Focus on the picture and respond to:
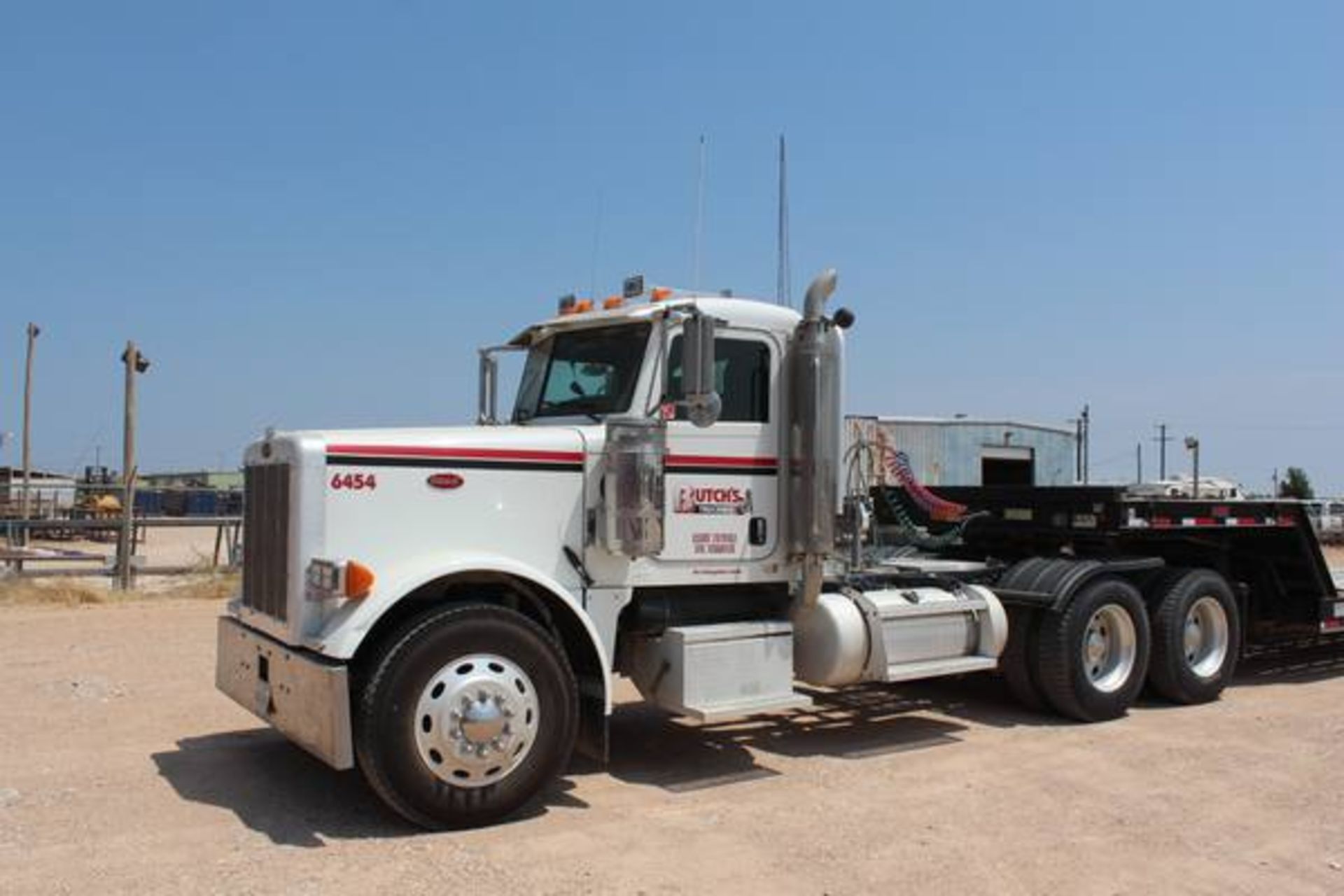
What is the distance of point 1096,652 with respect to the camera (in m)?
8.96

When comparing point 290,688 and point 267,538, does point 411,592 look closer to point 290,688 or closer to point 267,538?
point 290,688

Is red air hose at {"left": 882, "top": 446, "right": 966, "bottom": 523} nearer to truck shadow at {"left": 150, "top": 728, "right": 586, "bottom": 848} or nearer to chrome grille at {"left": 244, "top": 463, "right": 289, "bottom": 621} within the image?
truck shadow at {"left": 150, "top": 728, "right": 586, "bottom": 848}

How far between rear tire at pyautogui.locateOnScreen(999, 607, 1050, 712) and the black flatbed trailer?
0.13 meters

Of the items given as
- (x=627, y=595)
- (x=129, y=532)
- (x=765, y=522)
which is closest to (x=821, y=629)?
(x=765, y=522)

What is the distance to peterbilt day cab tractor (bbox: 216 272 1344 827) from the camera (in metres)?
5.80

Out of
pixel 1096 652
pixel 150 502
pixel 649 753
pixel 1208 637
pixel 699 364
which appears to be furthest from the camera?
pixel 150 502

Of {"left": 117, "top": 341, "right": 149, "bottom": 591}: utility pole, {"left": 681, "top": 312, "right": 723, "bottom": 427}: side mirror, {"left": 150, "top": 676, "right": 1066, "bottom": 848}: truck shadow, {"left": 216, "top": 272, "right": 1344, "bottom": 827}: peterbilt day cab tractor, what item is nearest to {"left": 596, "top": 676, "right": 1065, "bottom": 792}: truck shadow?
{"left": 150, "top": 676, "right": 1066, "bottom": 848}: truck shadow

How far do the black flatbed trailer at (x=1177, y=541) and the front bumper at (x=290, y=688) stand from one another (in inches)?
201

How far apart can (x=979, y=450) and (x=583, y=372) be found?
85.4 feet

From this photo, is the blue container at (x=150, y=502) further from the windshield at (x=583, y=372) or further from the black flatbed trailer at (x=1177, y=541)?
the windshield at (x=583, y=372)

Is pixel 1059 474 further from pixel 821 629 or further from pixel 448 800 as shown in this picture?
pixel 448 800

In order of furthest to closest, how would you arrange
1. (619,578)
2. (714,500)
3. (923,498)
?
(923,498), (714,500), (619,578)

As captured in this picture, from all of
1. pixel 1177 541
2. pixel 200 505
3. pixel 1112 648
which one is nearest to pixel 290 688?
pixel 1112 648

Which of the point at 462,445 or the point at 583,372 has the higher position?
the point at 583,372
